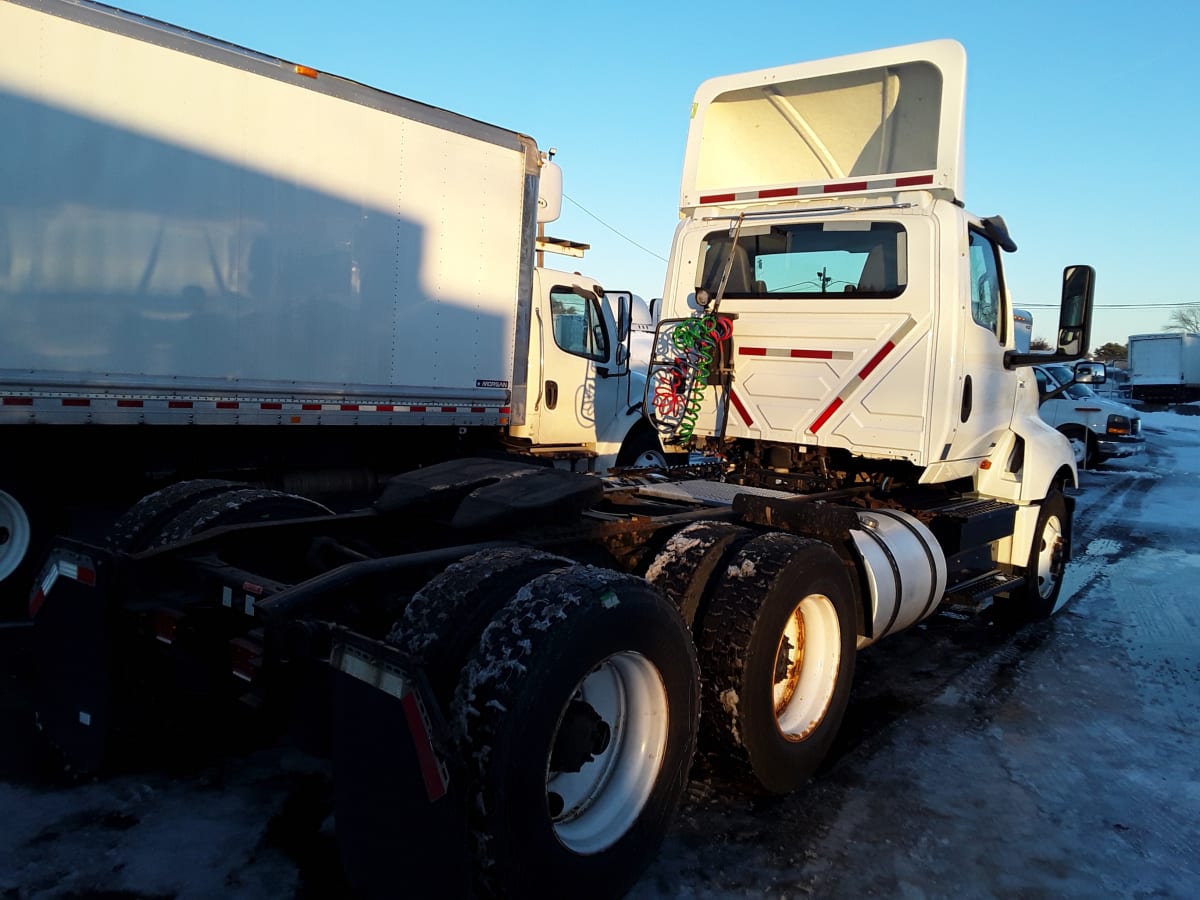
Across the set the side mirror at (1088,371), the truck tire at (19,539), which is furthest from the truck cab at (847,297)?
the truck tire at (19,539)

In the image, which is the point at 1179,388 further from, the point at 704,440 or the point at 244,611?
the point at 244,611

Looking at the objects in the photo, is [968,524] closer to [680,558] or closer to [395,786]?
[680,558]

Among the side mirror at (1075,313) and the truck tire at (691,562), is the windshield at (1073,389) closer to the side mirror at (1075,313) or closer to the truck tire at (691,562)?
the side mirror at (1075,313)

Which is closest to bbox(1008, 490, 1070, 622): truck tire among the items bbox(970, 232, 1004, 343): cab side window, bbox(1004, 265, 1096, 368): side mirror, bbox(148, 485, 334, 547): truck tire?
bbox(1004, 265, 1096, 368): side mirror

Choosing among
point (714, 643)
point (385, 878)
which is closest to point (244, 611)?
point (385, 878)

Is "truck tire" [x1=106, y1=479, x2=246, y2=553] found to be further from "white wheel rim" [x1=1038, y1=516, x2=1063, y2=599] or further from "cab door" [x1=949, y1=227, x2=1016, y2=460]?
→ "white wheel rim" [x1=1038, y1=516, x2=1063, y2=599]

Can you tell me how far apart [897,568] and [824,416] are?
119 centimetres

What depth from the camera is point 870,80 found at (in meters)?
5.71

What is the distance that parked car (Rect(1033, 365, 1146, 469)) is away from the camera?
60.1ft

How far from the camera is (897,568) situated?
4.77 meters

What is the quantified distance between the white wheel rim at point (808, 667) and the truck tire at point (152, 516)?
8.61ft

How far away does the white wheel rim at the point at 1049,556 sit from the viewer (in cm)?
673

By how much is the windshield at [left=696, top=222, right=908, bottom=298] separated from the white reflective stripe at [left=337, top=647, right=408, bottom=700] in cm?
407

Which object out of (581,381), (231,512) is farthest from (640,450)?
(231,512)
